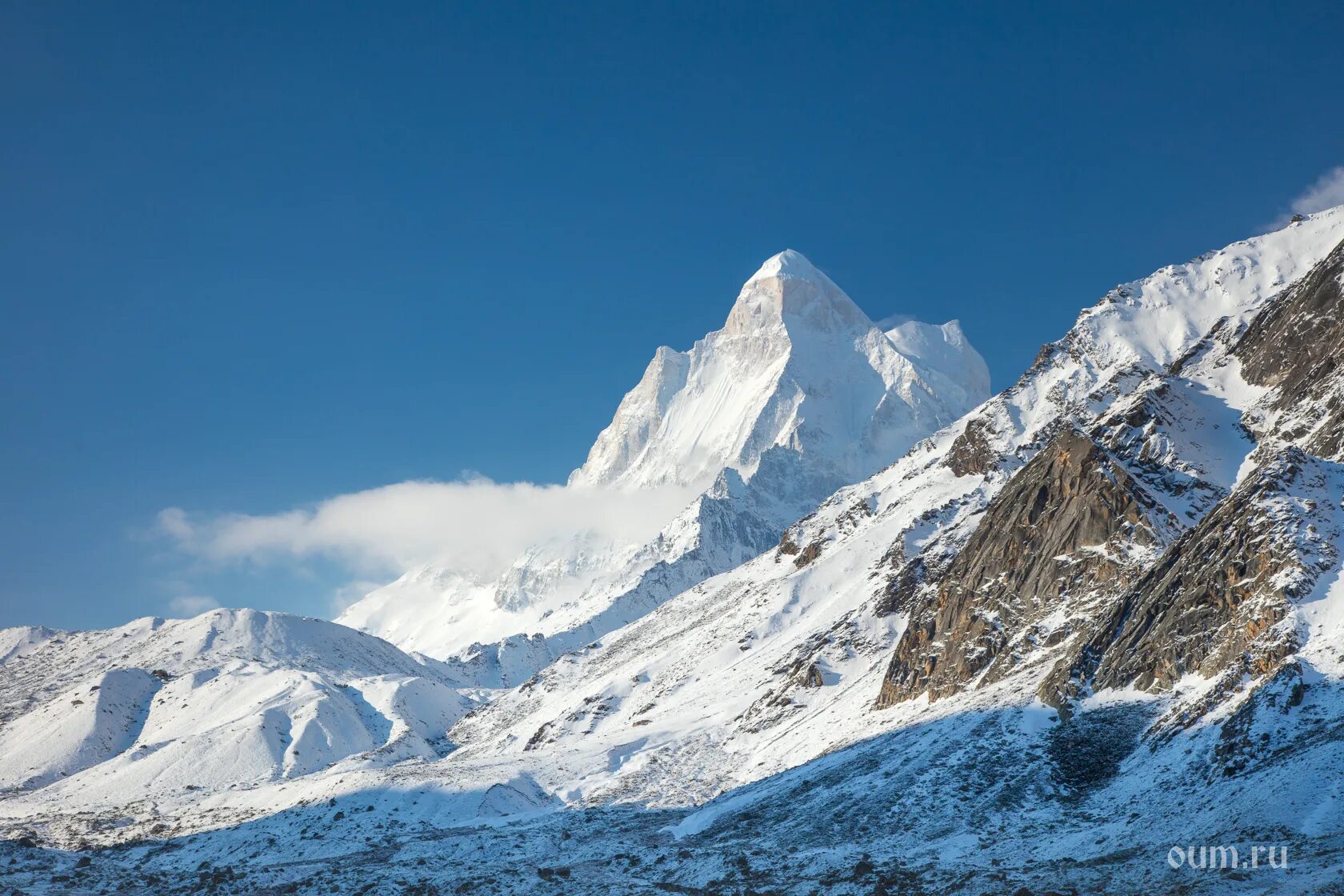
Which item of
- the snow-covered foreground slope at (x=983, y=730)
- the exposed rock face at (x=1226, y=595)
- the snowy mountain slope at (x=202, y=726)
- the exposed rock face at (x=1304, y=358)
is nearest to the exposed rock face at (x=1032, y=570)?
the snow-covered foreground slope at (x=983, y=730)

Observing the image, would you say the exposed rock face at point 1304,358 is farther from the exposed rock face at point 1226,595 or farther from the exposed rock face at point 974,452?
the exposed rock face at point 974,452

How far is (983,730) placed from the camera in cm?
5456

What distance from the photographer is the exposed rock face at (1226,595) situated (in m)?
47.9

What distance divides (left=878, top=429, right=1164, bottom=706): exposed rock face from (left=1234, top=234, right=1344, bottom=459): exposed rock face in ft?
48.2

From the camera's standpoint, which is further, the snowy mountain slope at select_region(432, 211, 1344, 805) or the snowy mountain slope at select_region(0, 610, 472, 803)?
the snowy mountain slope at select_region(0, 610, 472, 803)

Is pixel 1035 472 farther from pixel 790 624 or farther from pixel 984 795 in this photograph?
pixel 790 624

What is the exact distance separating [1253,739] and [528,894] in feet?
103

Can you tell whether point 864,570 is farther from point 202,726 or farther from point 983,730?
point 202,726

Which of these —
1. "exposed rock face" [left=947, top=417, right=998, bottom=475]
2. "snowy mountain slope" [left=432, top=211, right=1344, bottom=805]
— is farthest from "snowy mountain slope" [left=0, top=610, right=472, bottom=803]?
"exposed rock face" [left=947, top=417, right=998, bottom=475]

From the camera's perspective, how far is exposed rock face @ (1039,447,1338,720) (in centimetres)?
4791

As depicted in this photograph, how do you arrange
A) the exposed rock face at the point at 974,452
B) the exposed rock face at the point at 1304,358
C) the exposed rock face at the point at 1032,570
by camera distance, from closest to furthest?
the exposed rock face at the point at 1032,570 < the exposed rock face at the point at 1304,358 < the exposed rock face at the point at 974,452

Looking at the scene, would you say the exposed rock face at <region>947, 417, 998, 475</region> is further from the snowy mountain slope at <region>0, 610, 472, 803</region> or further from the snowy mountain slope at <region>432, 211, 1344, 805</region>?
the snowy mountain slope at <region>0, 610, 472, 803</region>

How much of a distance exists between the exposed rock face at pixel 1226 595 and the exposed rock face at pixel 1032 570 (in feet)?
33.0

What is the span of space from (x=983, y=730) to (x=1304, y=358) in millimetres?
64024
